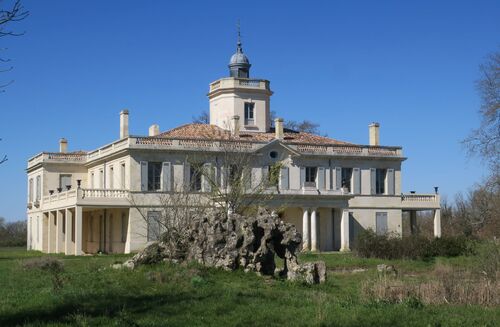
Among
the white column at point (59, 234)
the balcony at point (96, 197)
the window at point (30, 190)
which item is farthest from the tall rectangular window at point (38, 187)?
the balcony at point (96, 197)

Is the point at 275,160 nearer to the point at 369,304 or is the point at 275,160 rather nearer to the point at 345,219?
the point at 345,219

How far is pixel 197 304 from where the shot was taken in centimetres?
1420

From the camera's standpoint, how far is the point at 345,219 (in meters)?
48.8

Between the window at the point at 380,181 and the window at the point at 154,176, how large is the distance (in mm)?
14944

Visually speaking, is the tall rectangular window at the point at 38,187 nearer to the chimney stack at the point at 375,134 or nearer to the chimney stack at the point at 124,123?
the chimney stack at the point at 124,123

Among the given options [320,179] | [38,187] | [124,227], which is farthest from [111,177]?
[320,179]

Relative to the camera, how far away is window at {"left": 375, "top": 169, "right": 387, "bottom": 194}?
52500mm

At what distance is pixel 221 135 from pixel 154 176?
5.73m

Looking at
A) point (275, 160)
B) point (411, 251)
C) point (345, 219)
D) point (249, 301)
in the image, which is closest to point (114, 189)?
point (275, 160)

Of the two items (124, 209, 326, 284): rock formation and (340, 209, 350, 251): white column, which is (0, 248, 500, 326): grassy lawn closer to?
(124, 209, 326, 284): rock formation

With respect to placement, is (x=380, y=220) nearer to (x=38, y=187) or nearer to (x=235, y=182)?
(x=38, y=187)

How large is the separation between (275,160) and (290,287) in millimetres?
31200

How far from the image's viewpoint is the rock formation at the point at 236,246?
65.1ft

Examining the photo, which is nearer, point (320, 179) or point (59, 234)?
point (59, 234)
